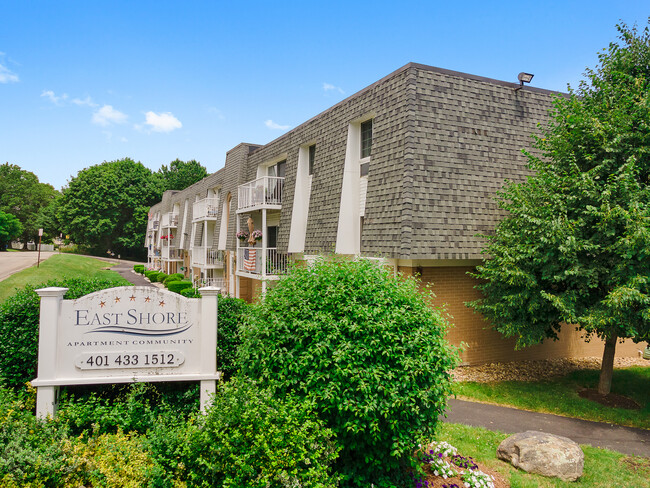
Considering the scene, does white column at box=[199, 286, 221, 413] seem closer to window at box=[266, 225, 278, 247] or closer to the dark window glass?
the dark window glass

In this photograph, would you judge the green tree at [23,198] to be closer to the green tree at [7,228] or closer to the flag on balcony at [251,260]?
the green tree at [7,228]

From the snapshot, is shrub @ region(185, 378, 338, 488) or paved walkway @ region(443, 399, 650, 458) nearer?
shrub @ region(185, 378, 338, 488)

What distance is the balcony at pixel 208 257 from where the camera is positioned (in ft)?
92.4

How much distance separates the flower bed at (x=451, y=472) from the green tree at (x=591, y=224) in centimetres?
422

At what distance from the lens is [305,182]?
54.5 feet

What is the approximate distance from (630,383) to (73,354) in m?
12.9

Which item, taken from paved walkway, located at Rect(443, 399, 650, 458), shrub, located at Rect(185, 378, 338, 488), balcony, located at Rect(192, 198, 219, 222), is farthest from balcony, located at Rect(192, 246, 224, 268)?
shrub, located at Rect(185, 378, 338, 488)

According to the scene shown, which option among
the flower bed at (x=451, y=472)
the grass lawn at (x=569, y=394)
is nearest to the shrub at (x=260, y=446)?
the flower bed at (x=451, y=472)

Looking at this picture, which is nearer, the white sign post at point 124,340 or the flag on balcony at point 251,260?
the white sign post at point 124,340

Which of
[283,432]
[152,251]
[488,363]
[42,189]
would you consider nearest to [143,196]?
[152,251]

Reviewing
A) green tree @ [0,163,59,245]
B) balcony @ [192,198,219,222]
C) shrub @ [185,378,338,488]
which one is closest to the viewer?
shrub @ [185,378,338,488]

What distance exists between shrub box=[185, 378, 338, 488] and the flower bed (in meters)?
1.61

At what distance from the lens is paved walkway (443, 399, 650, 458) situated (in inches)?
295

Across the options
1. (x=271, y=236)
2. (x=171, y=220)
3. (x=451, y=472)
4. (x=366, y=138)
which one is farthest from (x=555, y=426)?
(x=171, y=220)
